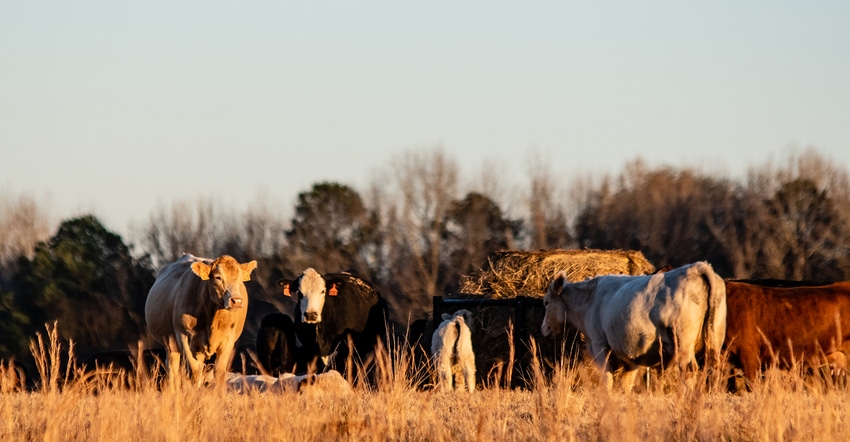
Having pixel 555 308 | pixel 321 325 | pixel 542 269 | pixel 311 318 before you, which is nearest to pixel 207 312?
pixel 311 318

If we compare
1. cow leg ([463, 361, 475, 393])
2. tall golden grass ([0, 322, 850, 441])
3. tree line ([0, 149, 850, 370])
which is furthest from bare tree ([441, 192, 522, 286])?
tall golden grass ([0, 322, 850, 441])

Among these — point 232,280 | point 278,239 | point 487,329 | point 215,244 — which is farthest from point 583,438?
point 215,244

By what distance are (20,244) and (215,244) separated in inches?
427

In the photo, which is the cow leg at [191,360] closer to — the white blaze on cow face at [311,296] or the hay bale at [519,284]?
the white blaze on cow face at [311,296]

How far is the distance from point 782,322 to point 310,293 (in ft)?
24.1

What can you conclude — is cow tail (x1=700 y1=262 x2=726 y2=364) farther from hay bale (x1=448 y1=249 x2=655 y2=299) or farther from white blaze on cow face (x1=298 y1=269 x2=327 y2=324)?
white blaze on cow face (x1=298 y1=269 x2=327 y2=324)

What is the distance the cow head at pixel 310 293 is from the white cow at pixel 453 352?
144 inches

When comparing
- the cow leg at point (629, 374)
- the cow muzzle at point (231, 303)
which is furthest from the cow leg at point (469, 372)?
the cow muzzle at point (231, 303)

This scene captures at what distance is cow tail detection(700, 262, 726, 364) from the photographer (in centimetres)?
1213

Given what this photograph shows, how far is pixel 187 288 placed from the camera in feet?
47.2

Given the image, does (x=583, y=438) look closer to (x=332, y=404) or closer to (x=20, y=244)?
(x=332, y=404)

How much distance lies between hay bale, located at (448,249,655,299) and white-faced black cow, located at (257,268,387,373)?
2207mm

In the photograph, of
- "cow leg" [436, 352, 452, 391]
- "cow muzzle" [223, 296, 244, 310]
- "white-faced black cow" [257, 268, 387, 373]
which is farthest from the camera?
"white-faced black cow" [257, 268, 387, 373]

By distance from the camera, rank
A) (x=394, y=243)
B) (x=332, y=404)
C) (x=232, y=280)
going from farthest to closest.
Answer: (x=394, y=243) < (x=232, y=280) < (x=332, y=404)
